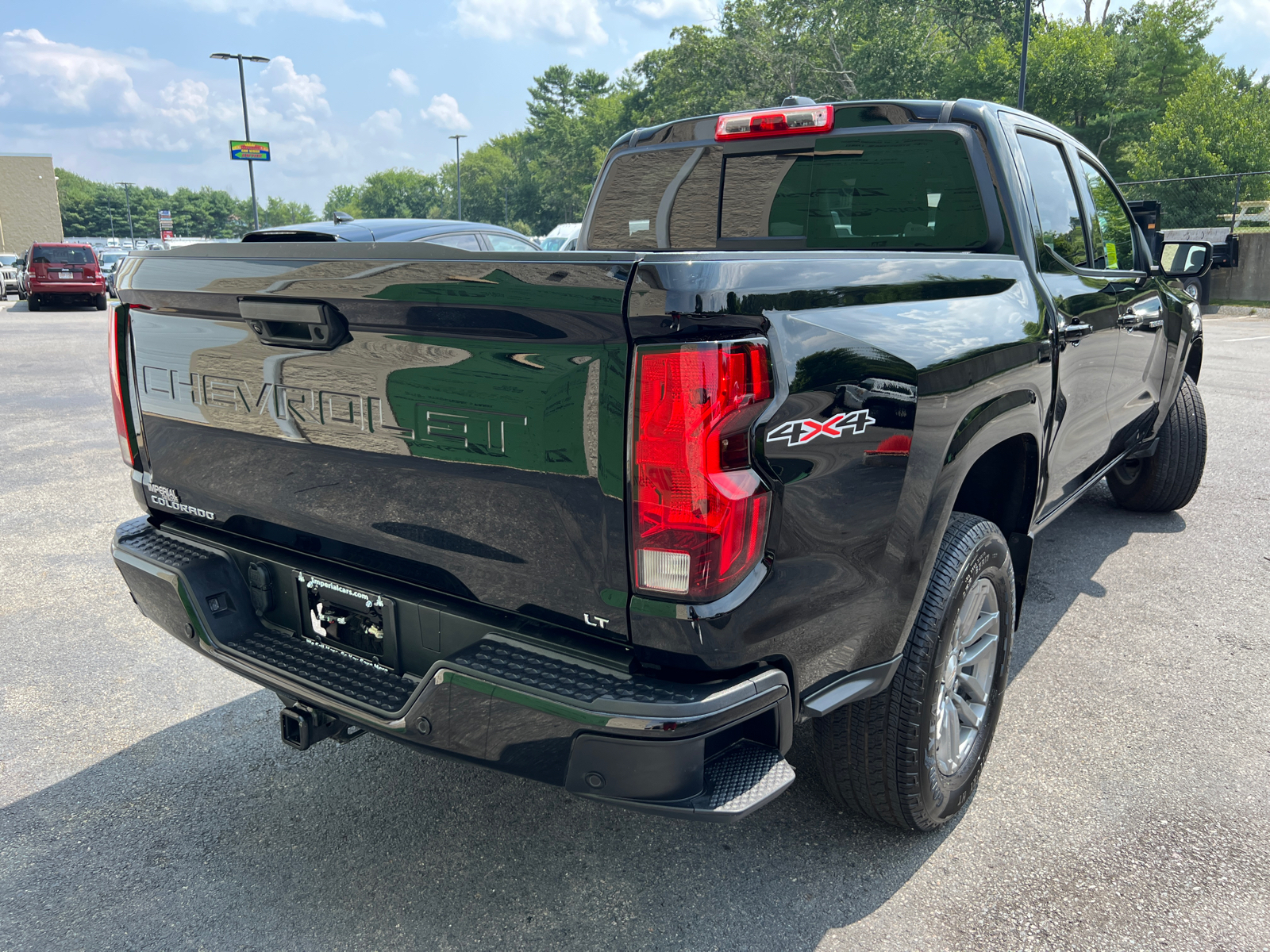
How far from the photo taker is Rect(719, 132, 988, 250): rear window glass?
3100mm

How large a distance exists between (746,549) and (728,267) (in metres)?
0.53

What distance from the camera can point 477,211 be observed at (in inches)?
4739

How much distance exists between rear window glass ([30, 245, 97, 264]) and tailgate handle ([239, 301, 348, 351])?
2637 cm

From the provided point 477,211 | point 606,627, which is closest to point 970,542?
point 606,627

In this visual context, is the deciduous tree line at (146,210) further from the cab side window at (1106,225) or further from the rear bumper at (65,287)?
the cab side window at (1106,225)

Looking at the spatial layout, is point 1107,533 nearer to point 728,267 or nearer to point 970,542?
point 970,542

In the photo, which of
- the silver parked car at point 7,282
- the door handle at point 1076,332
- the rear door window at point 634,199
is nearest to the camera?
the door handle at point 1076,332

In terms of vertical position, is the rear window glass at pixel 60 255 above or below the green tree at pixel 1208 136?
below

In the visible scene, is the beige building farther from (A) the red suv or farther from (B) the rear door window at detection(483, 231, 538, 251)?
(B) the rear door window at detection(483, 231, 538, 251)

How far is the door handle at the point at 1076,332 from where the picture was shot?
304 cm

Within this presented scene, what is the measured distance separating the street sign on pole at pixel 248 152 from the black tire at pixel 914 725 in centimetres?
4113

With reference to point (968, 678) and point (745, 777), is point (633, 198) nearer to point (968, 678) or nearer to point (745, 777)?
point (968, 678)

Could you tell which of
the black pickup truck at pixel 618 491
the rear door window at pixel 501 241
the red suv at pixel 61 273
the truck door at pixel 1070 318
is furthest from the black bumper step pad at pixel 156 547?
the red suv at pixel 61 273

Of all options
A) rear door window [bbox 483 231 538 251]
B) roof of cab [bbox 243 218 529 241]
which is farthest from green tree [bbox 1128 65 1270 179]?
roof of cab [bbox 243 218 529 241]
